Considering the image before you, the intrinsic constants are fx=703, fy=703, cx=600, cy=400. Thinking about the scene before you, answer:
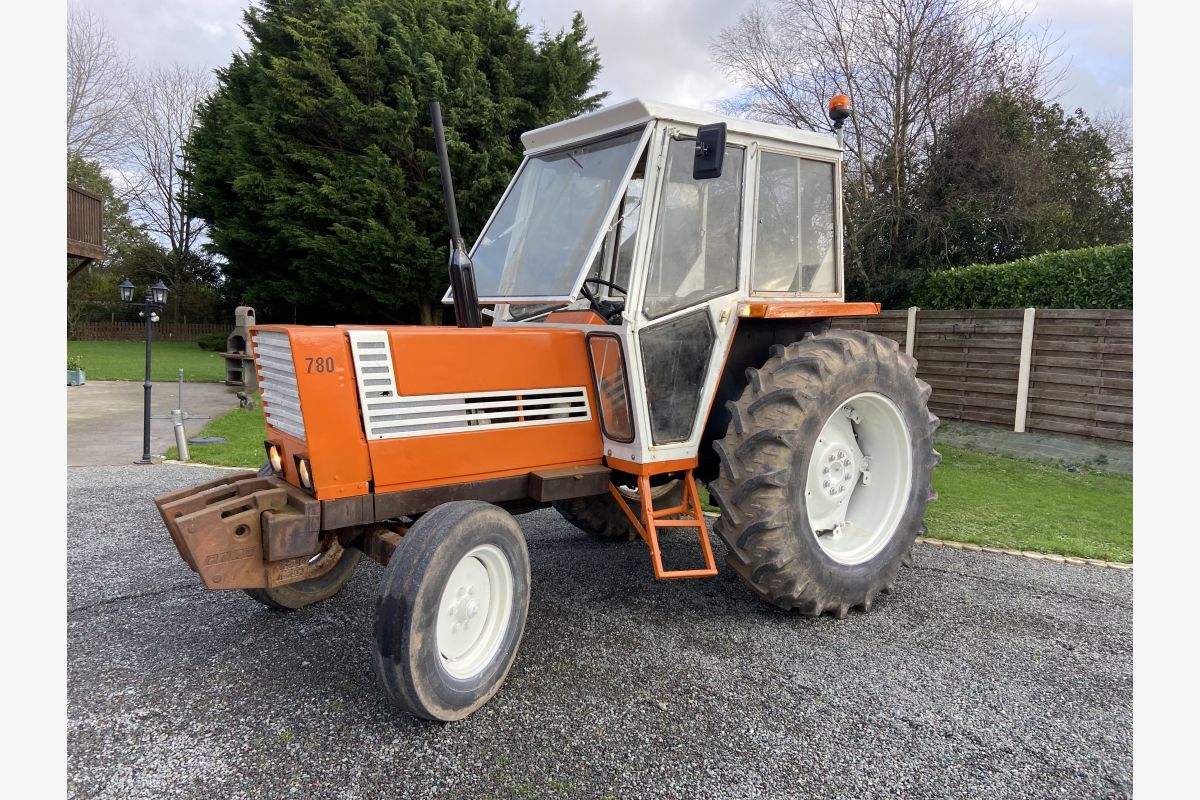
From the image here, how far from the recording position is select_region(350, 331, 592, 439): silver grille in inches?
110

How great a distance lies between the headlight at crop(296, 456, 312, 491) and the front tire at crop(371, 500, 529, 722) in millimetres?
504

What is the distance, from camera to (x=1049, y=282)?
30.6 ft

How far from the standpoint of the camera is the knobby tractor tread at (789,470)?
3.22 meters

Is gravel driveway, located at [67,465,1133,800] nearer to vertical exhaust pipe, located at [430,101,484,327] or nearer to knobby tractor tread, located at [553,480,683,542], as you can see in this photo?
knobby tractor tread, located at [553,480,683,542]

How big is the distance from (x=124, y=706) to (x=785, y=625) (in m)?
2.94

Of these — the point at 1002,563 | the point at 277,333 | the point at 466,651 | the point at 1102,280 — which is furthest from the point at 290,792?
the point at 1102,280

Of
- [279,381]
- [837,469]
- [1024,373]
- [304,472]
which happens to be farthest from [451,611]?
[1024,373]

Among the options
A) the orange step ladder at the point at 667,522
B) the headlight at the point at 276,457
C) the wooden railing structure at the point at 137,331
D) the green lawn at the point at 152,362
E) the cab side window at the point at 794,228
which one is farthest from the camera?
the wooden railing structure at the point at 137,331

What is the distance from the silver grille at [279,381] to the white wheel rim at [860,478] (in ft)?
8.25

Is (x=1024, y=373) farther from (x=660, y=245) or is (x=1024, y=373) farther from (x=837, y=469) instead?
(x=660, y=245)

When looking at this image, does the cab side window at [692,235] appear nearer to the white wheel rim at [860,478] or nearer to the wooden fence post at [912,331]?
the white wheel rim at [860,478]

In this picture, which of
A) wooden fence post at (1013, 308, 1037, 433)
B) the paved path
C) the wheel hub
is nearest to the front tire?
the wheel hub

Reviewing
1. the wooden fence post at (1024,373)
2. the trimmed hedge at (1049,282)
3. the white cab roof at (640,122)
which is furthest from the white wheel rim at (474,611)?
the trimmed hedge at (1049,282)

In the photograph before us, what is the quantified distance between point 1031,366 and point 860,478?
575 centimetres
